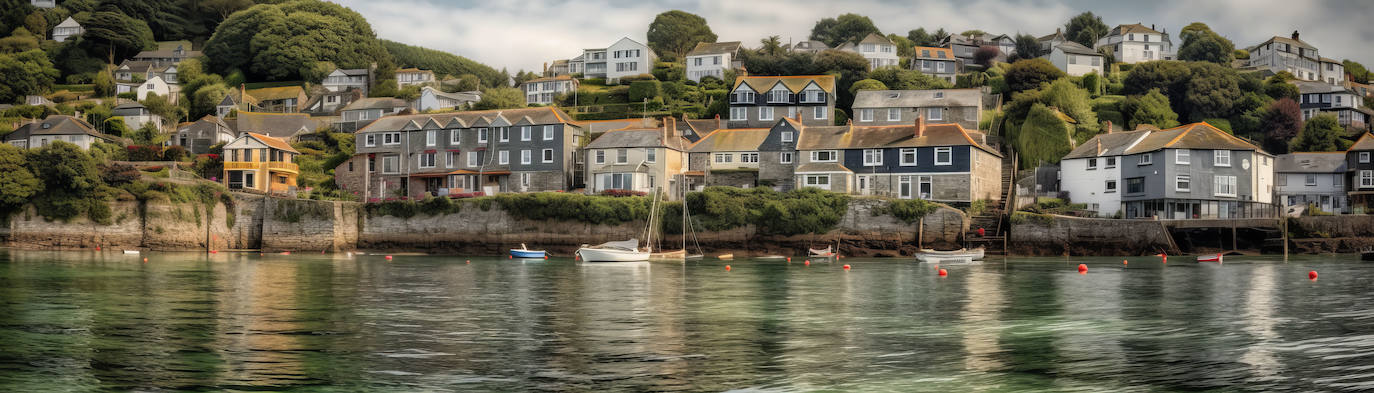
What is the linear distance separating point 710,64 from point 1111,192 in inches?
1967

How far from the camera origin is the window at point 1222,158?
5697 cm

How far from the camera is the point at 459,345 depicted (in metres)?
18.6

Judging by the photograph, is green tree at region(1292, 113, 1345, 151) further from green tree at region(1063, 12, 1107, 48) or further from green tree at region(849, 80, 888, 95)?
green tree at region(1063, 12, 1107, 48)

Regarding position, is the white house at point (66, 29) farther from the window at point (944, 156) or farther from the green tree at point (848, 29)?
the window at point (944, 156)

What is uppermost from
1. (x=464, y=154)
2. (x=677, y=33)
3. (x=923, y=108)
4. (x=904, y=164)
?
(x=677, y=33)

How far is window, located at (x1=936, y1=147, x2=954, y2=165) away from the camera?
60.3 meters

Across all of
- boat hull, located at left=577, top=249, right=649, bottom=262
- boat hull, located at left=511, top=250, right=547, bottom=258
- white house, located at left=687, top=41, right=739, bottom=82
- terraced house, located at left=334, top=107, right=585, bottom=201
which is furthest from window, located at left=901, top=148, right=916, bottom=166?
white house, located at left=687, top=41, right=739, bottom=82

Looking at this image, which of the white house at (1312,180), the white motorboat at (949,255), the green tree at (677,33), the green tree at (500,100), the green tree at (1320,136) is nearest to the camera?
the white motorboat at (949,255)

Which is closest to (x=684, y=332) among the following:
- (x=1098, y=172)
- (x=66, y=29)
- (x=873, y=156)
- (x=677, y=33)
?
(x=873, y=156)

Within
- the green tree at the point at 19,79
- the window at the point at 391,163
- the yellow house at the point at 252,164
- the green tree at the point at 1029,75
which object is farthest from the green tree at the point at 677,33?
the green tree at the point at 19,79

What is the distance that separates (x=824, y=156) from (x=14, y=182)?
45.6 metres

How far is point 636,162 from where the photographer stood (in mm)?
65188

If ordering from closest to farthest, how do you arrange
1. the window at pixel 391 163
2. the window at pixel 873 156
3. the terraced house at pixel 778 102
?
the window at pixel 873 156 → the window at pixel 391 163 → the terraced house at pixel 778 102

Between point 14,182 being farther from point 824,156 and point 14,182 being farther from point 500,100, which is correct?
point 824,156
